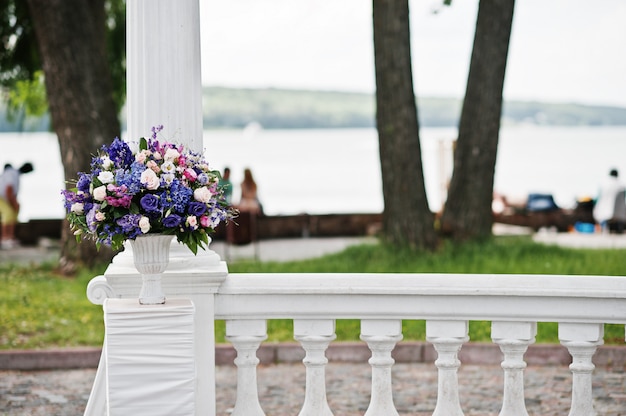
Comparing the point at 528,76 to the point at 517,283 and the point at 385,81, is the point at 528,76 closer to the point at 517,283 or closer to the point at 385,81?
the point at 385,81

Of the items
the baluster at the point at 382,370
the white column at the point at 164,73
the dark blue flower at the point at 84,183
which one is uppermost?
the white column at the point at 164,73

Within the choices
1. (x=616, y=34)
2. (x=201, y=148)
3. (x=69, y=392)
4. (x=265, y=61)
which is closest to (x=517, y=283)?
(x=201, y=148)

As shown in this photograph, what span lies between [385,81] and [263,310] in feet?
27.3

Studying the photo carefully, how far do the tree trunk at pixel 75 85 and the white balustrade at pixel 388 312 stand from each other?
8.47 metres

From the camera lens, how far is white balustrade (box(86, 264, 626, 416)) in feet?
15.3

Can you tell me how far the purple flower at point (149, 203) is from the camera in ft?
14.5

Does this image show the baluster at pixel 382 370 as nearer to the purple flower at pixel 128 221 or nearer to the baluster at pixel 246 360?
the baluster at pixel 246 360

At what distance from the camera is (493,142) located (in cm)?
1377

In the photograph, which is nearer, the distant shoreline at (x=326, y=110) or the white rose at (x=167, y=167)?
the white rose at (x=167, y=167)

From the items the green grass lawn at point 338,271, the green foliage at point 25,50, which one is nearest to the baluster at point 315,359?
the green grass lawn at point 338,271

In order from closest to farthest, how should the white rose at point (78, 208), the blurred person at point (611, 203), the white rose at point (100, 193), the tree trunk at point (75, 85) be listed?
the white rose at point (100, 193) → the white rose at point (78, 208) → the tree trunk at point (75, 85) → the blurred person at point (611, 203)

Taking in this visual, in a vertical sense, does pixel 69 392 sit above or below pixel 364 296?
below

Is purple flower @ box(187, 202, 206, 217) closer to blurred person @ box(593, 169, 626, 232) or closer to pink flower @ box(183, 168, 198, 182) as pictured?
pink flower @ box(183, 168, 198, 182)

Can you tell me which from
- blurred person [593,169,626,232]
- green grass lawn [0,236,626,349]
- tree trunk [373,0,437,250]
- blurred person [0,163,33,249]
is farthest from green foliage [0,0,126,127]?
blurred person [593,169,626,232]
